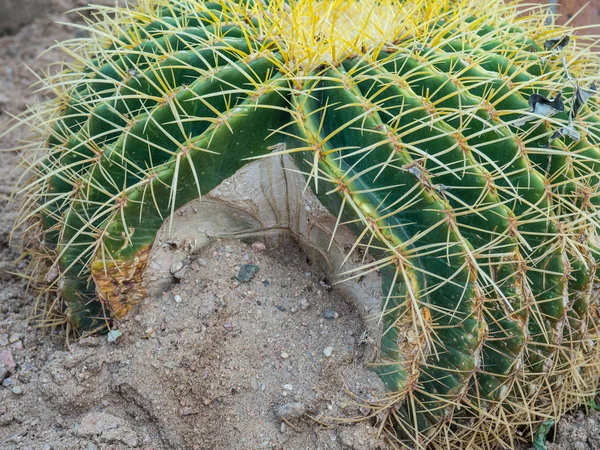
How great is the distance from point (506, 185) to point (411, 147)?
34 centimetres

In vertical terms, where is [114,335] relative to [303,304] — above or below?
above

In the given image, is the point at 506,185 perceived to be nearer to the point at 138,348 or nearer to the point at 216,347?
the point at 216,347

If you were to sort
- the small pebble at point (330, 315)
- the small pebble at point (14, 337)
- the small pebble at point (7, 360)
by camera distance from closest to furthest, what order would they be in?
the small pebble at point (330, 315), the small pebble at point (7, 360), the small pebble at point (14, 337)

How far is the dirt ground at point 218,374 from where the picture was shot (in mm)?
1894

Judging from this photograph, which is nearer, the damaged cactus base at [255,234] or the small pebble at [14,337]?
the damaged cactus base at [255,234]

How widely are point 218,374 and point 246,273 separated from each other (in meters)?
0.31

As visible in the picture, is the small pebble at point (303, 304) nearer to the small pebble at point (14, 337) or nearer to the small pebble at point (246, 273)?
the small pebble at point (246, 273)

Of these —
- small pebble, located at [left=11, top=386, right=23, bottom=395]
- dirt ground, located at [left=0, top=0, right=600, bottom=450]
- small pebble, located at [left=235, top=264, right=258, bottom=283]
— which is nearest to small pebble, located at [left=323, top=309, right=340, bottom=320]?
dirt ground, located at [left=0, top=0, right=600, bottom=450]

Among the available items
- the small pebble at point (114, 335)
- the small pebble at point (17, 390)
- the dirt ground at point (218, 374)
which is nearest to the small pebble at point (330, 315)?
the dirt ground at point (218, 374)

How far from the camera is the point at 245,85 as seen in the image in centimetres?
187

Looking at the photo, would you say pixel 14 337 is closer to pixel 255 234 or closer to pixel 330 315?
pixel 255 234

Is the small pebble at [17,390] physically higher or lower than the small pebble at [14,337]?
higher

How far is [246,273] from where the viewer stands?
205 centimetres

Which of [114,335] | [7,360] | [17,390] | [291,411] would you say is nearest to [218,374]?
[291,411]
